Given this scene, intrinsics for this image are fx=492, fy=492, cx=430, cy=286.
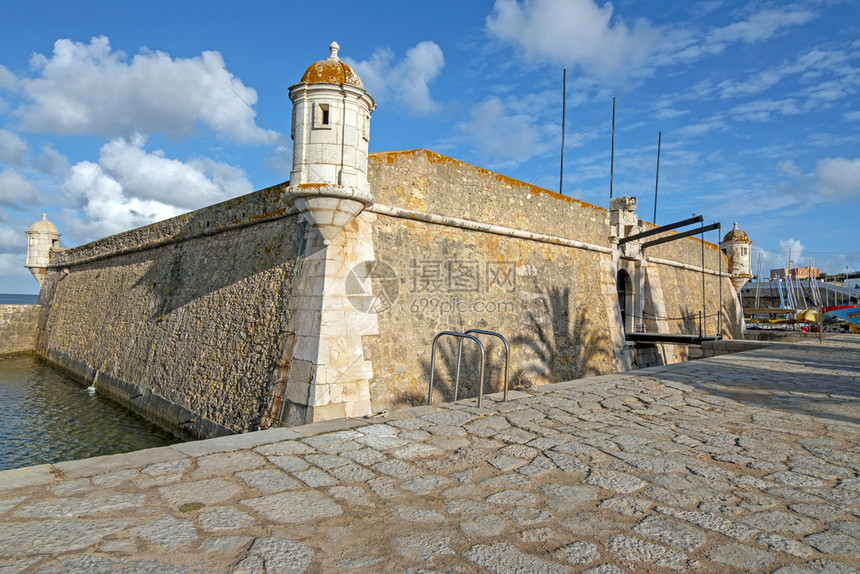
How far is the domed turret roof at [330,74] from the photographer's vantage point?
6.00 meters

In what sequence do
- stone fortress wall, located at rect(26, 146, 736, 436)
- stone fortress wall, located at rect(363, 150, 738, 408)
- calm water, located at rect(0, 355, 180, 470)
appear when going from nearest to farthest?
stone fortress wall, located at rect(26, 146, 736, 436), stone fortress wall, located at rect(363, 150, 738, 408), calm water, located at rect(0, 355, 180, 470)

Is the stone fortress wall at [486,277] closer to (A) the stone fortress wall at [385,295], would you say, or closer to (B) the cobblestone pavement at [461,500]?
(A) the stone fortress wall at [385,295]

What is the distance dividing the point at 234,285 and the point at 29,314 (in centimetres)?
1571

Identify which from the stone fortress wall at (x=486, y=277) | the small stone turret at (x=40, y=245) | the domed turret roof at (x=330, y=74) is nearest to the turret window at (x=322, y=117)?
the domed turret roof at (x=330, y=74)

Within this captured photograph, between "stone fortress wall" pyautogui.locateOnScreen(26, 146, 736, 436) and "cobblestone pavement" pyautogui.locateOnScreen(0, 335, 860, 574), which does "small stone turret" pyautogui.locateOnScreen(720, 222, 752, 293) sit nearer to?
"stone fortress wall" pyautogui.locateOnScreen(26, 146, 736, 436)

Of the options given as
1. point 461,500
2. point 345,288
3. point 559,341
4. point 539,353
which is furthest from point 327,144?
point 559,341

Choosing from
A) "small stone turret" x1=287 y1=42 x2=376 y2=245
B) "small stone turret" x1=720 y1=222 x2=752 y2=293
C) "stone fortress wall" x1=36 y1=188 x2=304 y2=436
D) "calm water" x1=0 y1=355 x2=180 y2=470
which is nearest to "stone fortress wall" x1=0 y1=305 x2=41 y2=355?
"stone fortress wall" x1=36 y1=188 x2=304 y2=436

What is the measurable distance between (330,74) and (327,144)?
872mm

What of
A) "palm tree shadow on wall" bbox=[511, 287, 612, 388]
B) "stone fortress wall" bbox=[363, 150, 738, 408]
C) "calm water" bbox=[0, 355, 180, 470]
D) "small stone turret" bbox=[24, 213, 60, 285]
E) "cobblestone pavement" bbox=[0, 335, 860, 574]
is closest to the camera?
"cobblestone pavement" bbox=[0, 335, 860, 574]

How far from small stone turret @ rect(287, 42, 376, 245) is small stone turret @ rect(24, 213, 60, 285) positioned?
19118 mm

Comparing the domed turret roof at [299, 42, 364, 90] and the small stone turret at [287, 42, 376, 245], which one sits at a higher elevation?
the domed turret roof at [299, 42, 364, 90]

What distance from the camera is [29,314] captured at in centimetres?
1825

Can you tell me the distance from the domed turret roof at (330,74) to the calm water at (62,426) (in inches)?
231

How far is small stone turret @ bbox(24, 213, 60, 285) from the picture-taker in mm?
19438
